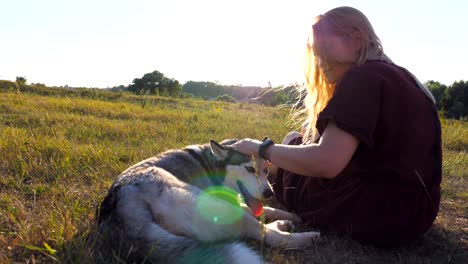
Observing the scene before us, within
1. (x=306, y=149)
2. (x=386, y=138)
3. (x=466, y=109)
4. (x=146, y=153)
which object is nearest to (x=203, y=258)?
(x=306, y=149)

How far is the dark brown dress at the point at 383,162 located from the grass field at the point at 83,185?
0.61 ft

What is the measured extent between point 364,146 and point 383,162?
150 mm

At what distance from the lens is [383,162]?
7.77 ft

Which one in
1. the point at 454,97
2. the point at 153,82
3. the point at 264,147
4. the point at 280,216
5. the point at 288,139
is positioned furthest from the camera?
the point at 454,97

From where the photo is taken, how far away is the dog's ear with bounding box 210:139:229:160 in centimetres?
341

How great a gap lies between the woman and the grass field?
216mm

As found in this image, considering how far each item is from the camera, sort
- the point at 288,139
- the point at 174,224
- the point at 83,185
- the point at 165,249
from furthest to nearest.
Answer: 1. the point at 288,139
2. the point at 83,185
3. the point at 174,224
4. the point at 165,249

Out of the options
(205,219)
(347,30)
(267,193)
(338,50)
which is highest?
(347,30)

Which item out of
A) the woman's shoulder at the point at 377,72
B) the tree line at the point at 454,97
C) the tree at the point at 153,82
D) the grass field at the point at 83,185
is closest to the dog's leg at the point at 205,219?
the grass field at the point at 83,185

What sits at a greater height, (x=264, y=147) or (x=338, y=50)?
(x=338, y=50)

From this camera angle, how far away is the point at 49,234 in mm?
2195

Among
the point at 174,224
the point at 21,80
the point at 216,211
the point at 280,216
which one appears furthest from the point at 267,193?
the point at 21,80

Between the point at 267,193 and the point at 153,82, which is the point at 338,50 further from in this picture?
the point at 153,82

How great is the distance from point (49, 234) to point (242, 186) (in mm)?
1788
